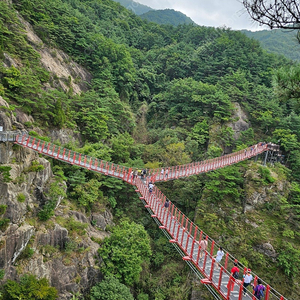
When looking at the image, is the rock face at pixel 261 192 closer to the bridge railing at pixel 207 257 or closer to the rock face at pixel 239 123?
the rock face at pixel 239 123

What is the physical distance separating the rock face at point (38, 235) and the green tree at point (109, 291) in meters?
0.55

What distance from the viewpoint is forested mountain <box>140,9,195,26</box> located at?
6706cm

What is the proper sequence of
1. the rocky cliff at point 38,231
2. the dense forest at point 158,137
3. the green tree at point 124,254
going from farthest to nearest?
the dense forest at point 158,137
the green tree at point 124,254
the rocky cliff at point 38,231

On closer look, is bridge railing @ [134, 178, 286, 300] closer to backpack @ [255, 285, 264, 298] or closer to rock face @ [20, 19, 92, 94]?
backpack @ [255, 285, 264, 298]

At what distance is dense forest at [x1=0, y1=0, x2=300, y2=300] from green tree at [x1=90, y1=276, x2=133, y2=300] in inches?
2.3

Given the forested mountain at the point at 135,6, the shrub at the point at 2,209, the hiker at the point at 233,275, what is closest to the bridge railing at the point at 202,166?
the shrub at the point at 2,209

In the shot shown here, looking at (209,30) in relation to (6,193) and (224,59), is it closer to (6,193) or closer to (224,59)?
(224,59)

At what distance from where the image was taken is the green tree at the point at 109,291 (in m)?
11.5

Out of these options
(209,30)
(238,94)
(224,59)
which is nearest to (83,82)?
(238,94)

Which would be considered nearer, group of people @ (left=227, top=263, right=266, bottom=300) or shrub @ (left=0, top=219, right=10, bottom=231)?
group of people @ (left=227, top=263, right=266, bottom=300)

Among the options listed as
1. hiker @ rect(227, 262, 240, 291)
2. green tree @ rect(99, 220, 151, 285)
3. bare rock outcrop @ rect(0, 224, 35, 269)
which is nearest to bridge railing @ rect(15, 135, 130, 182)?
green tree @ rect(99, 220, 151, 285)

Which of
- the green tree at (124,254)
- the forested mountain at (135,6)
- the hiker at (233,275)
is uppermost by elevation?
the forested mountain at (135,6)

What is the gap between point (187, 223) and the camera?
988 centimetres

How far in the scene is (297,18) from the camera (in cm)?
397
